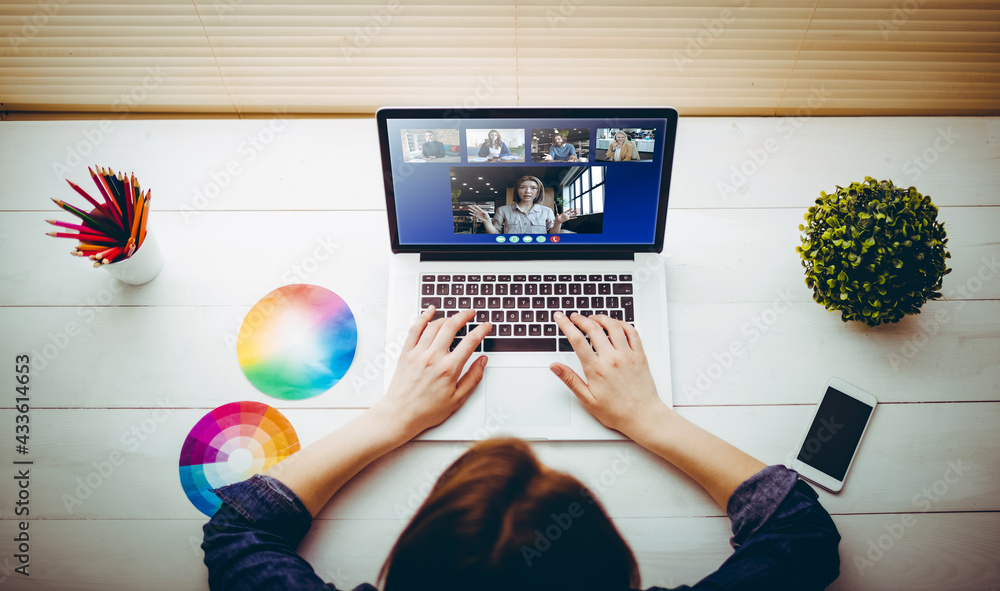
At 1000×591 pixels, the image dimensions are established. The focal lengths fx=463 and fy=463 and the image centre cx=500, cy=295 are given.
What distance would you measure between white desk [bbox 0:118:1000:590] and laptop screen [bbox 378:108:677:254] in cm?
15

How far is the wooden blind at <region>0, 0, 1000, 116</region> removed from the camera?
0.91 metres

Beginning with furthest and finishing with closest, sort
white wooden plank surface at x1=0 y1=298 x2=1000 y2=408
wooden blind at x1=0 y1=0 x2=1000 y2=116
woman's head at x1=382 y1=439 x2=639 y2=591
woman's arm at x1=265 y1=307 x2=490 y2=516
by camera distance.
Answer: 1. wooden blind at x1=0 y1=0 x2=1000 y2=116
2. white wooden plank surface at x1=0 y1=298 x2=1000 y2=408
3. woman's arm at x1=265 y1=307 x2=490 y2=516
4. woman's head at x1=382 y1=439 x2=639 y2=591

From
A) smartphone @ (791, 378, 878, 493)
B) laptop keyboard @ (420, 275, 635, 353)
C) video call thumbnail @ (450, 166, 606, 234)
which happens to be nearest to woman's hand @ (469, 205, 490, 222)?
video call thumbnail @ (450, 166, 606, 234)

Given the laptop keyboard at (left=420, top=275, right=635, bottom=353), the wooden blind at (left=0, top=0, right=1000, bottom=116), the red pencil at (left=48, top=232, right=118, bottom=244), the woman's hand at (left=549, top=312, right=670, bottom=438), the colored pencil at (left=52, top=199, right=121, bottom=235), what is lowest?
the woman's hand at (left=549, top=312, right=670, bottom=438)

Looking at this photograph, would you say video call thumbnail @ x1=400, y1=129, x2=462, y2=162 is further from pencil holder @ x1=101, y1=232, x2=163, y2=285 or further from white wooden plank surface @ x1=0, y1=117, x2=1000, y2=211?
pencil holder @ x1=101, y1=232, x2=163, y2=285

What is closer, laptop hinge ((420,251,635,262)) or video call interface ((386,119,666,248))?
video call interface ((386,119,666,248))

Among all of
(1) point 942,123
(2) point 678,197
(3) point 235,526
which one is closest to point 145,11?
(3) point 235,526

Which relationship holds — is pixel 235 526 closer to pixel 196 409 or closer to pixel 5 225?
pixel 196 409

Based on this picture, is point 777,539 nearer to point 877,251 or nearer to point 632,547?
point 632,547

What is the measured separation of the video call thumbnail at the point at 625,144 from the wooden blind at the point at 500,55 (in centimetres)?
36

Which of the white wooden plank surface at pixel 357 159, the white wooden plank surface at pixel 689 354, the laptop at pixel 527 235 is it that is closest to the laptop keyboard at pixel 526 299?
the laptop at pixel 527 235

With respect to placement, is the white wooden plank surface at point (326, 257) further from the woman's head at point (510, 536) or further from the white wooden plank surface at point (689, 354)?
the woman's head at point (510, 536)

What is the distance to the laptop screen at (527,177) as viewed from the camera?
694 mm

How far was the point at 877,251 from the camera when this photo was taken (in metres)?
A: 0.67
